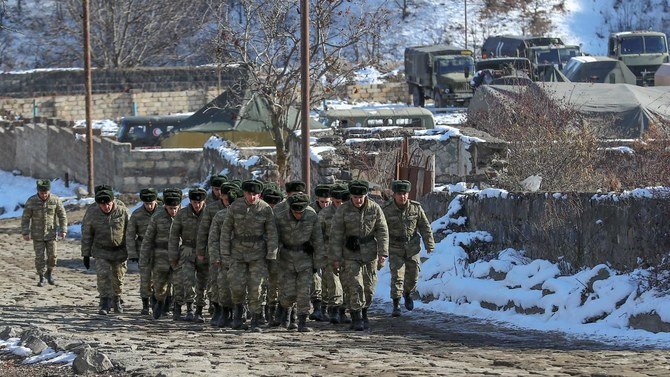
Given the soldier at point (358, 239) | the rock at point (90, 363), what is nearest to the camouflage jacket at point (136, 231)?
the soldier at point (358, 239)

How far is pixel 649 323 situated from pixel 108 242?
7130 mm

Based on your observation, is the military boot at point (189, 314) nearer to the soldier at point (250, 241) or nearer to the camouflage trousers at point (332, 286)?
the soldier at point (250, 241)

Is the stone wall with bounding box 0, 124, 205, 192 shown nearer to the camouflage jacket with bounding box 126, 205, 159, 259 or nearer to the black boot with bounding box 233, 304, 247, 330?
the camouflage jacket with bounding box 126, 205, 159, 259

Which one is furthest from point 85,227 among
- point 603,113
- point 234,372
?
point 603,113

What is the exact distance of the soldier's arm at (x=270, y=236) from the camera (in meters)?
16.4

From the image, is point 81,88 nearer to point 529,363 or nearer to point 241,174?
point 241,174

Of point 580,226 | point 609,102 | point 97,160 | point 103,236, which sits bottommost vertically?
point 103,236

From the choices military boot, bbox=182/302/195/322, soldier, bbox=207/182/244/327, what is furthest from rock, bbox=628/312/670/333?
military boot, bbox=182/302/195/322

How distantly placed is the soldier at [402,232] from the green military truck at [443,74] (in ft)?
107

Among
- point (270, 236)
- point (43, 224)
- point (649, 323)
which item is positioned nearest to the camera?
point (649, 323)

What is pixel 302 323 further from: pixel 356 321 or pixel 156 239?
pixel 156 239

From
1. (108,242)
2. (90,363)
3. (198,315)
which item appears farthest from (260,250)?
(90,363)

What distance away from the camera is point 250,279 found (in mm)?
16531

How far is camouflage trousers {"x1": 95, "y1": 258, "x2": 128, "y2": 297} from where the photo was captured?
18.6 meters
